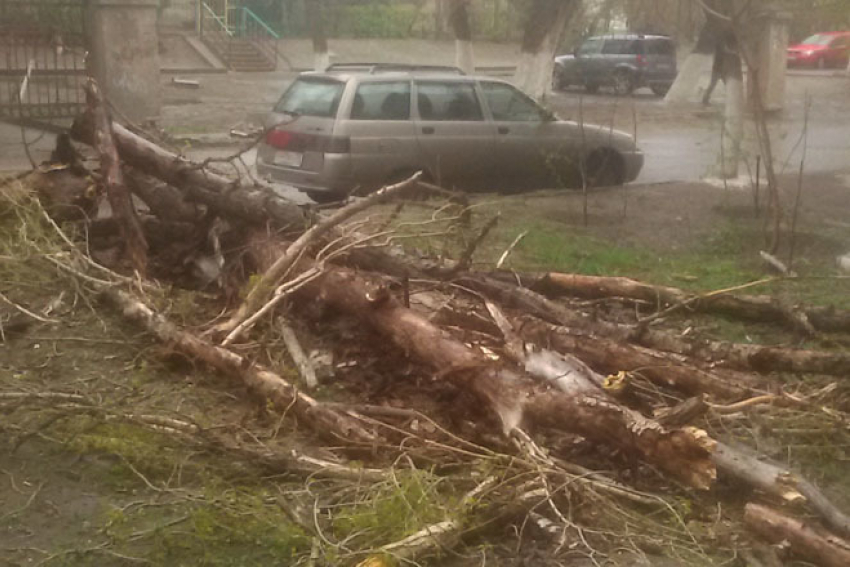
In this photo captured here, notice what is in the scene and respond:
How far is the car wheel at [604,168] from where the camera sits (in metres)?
13.8

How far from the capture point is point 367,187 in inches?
458

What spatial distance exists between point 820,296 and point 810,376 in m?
2.48

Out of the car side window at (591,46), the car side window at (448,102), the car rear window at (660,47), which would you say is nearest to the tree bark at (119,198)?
the car side window at (448,102)

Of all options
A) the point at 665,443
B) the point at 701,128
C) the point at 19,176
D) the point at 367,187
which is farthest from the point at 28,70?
the point at 665,443

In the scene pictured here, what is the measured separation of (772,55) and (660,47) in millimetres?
5099

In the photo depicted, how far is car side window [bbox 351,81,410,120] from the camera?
11.6 metres

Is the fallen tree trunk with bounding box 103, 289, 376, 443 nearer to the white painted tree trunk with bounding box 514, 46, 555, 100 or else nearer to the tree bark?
the tree bark

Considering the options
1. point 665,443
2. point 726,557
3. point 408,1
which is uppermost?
point 408,1

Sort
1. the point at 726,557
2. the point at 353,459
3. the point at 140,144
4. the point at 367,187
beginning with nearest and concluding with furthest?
the point at 726,557, the point at 353,459, the point at 140,144, the point at 367,187

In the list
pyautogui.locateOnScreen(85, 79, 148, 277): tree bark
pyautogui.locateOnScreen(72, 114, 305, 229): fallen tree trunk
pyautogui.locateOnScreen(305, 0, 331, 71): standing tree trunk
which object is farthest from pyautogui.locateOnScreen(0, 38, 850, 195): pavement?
pyautogui.locateOnScreen(85, 79, 148, 277): tree bark

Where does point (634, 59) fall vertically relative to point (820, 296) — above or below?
above

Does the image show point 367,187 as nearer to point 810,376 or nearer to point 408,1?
point 810,376

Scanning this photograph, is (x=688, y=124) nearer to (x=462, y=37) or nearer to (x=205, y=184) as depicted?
(x=462, y=37)

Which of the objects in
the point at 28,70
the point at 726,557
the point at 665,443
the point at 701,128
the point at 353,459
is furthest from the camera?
the point at 701,128
